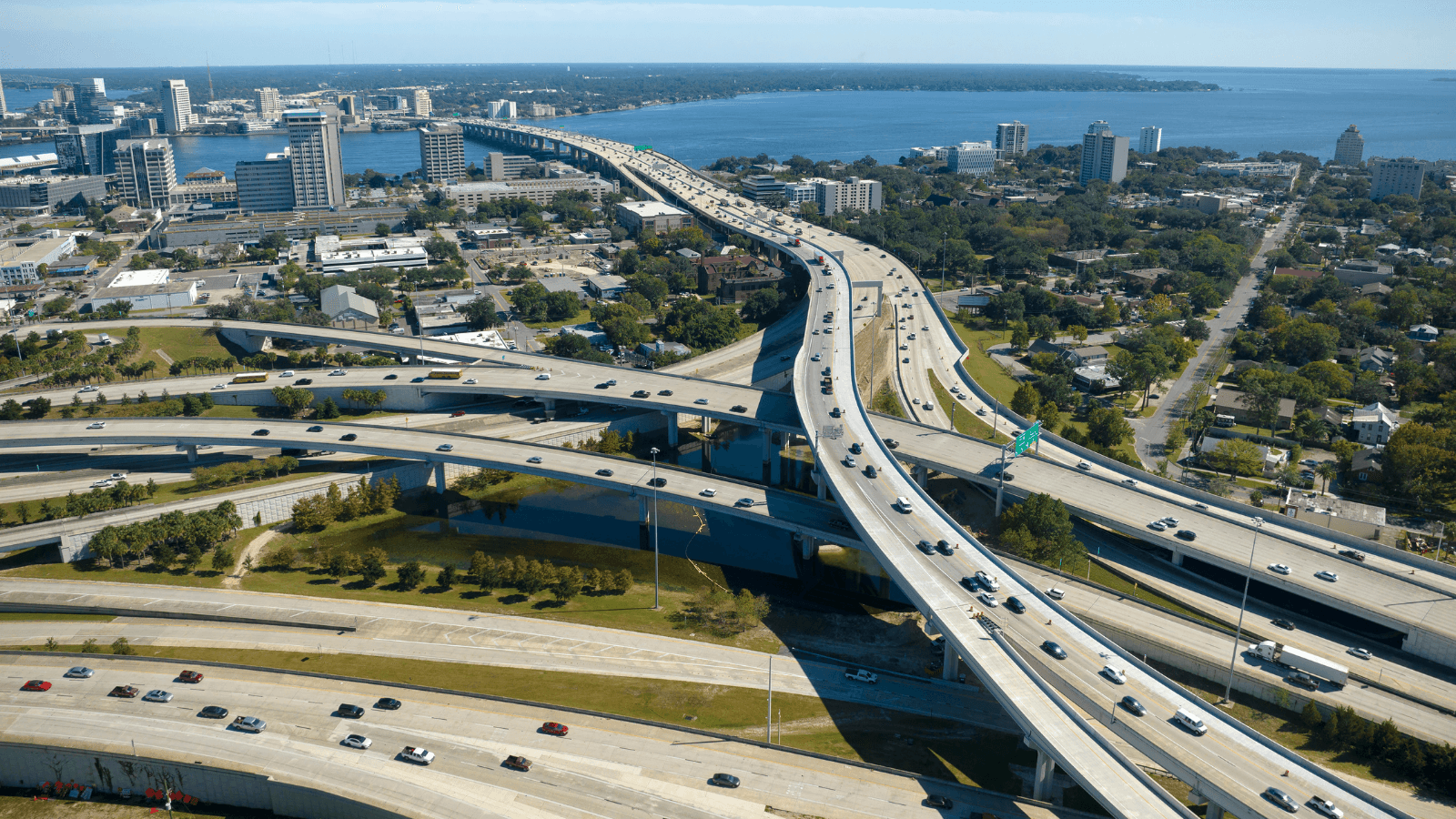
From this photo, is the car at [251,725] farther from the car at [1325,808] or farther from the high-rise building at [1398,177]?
the high-rise building at [1398,177]

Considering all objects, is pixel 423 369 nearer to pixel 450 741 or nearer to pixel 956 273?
pixel 450 741

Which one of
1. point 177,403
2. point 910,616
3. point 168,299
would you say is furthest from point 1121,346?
point 168,299

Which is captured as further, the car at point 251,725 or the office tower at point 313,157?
the office tower at point 313,157

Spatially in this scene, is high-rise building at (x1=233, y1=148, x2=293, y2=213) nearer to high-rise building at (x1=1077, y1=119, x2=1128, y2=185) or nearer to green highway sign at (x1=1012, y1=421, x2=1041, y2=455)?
green highway sign at (x1=1012, y1=421, x2=1041, y2=455)

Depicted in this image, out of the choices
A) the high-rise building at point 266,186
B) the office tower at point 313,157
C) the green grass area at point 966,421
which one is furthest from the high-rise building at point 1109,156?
the high-rise building at point 266,186

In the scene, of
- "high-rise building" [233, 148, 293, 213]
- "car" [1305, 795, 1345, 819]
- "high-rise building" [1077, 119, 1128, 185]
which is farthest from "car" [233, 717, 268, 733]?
"high-rise building" [1077, 119, 1128, 185]
